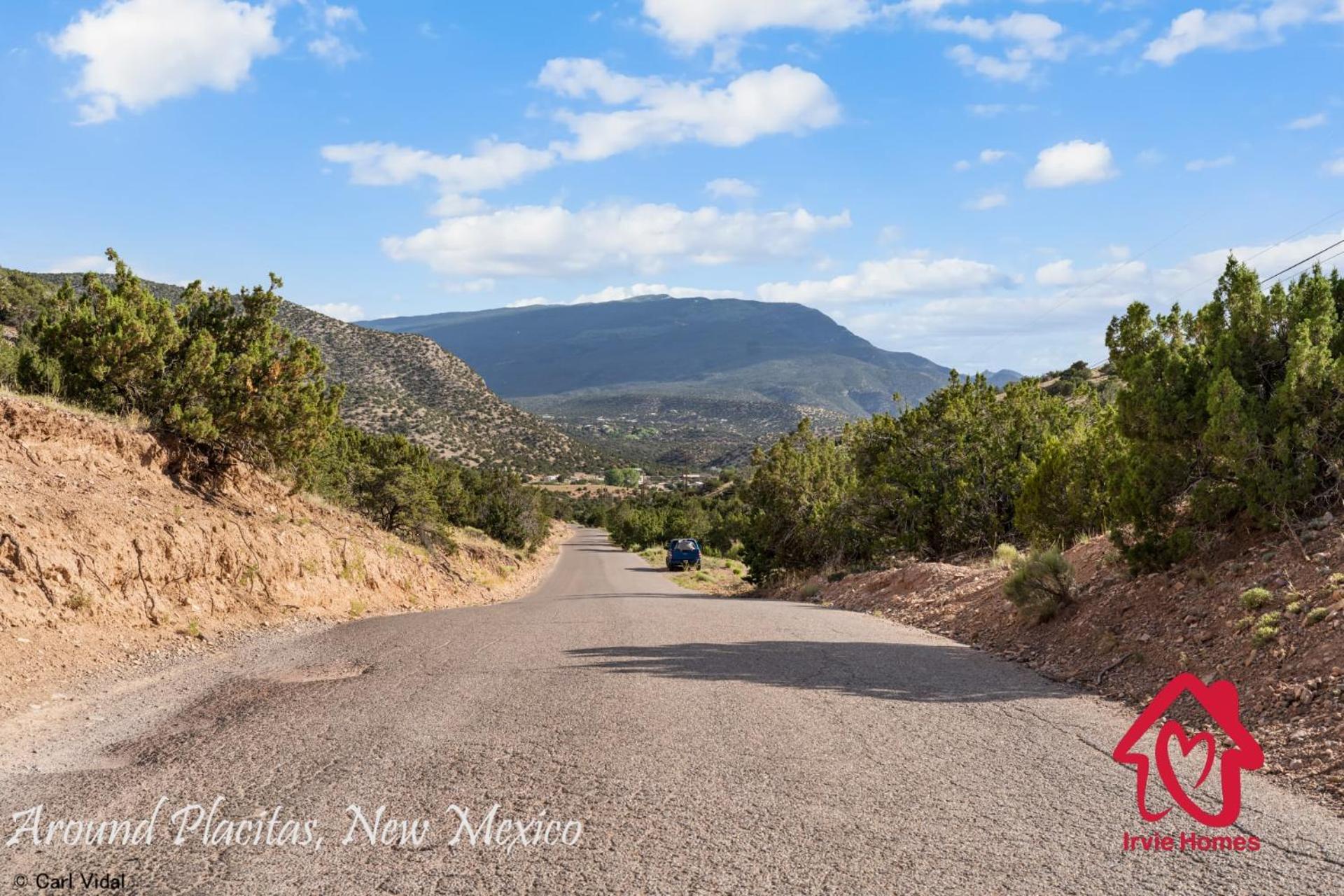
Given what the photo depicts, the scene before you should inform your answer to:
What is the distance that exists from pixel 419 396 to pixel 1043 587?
3291 inches

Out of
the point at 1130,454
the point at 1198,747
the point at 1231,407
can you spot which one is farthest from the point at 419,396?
the point at 1198,747

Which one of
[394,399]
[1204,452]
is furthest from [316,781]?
[394,399]

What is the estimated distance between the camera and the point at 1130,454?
11.6 m

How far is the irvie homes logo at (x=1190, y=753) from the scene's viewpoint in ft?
15.1

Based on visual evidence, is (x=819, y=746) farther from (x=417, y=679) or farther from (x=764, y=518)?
(x=764, y=518)

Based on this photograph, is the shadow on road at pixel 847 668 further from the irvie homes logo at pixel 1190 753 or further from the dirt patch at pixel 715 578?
the dirt patch at pixel 715 578

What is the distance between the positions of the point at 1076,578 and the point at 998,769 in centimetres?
769

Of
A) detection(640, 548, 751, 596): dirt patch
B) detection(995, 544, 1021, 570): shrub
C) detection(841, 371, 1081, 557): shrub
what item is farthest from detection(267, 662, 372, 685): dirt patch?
detection(640, 548, 751, 596): dirt patch

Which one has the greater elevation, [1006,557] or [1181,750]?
[1181,750]

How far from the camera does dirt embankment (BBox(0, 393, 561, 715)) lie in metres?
9.39

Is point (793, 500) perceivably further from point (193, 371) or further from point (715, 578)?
point (193, 371)

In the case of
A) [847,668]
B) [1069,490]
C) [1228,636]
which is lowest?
[847,668]

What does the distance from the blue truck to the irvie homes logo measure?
43.7m

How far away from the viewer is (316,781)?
5461 millimetres
